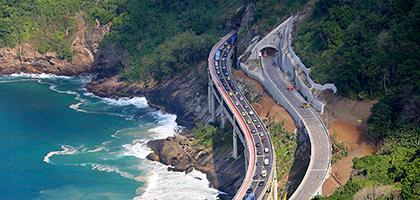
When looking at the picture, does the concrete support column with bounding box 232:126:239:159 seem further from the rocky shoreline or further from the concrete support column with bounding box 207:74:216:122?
the concrete support column with bounding box 207:74:216:122

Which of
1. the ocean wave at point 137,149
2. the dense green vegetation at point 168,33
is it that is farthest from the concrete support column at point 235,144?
the dense green vegetation at point 168,33

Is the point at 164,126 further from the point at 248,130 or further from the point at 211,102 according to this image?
the point at 248,130

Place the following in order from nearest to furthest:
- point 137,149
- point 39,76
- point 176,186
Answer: point 176,186 → point 137,149 → point 39,76

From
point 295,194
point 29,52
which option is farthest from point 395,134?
point 29,52

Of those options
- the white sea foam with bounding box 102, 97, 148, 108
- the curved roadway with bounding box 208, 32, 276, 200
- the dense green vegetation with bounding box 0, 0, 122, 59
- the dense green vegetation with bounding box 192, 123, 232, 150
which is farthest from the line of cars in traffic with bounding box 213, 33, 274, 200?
the dense green vegetation with bounding box 0, 0, 122, 59

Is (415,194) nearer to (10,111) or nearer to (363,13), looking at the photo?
(363,13)

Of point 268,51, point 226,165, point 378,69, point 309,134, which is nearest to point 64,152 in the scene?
point 226,165
